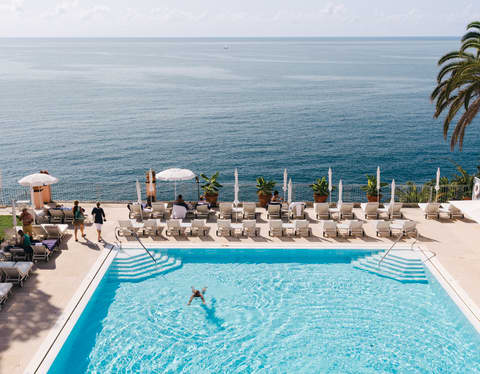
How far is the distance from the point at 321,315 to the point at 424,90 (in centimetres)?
10034

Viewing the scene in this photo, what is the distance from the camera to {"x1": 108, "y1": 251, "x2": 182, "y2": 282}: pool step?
53.1ft

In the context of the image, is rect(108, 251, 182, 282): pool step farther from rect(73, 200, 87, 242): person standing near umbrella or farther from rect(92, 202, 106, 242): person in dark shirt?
rect(73, 200, 87, 242): person standing near umbrella

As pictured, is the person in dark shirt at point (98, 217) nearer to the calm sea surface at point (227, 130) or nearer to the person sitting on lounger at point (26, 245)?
the person sitting on lounger at point (26, 245)

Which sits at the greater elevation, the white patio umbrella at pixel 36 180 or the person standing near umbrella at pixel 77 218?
the white patio umbrella at pixel 36 180

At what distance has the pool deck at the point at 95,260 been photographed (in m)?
12.1

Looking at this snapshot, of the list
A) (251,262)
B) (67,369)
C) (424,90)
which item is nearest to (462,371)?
(251,262)

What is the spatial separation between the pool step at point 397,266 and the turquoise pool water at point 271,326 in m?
0.39

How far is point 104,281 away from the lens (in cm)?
1557

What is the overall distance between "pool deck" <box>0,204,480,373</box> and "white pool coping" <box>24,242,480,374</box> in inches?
4.2

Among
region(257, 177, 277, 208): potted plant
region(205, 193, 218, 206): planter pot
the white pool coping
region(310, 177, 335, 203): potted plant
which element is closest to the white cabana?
the white pool coping

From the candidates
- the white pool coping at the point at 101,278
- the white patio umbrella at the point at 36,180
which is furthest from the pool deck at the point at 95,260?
the white patio umbrella at the point at 36,180

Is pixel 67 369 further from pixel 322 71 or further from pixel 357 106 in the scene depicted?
pixel 322 71

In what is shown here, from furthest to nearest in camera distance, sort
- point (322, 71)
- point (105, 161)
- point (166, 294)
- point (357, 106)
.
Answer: point (322, 71) → point (357, 106) → point (105, 161) → point (166, 294)

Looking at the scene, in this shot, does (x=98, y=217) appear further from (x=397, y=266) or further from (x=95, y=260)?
(x=397, y=266)
